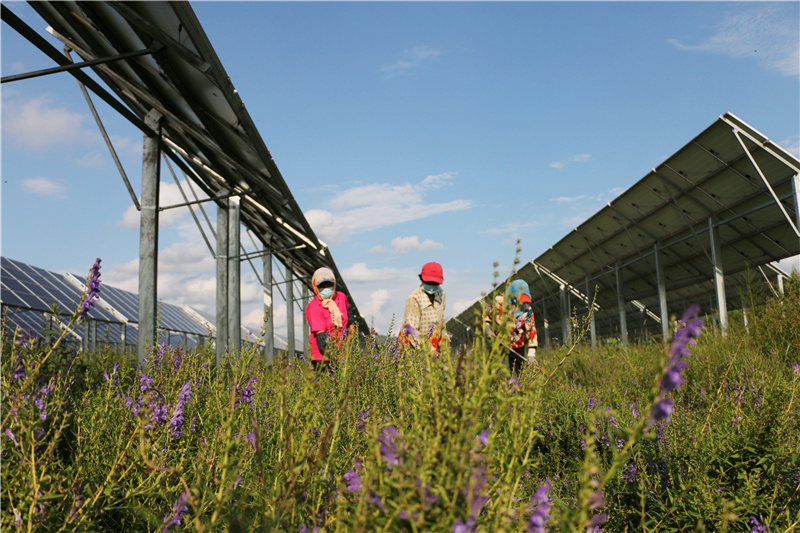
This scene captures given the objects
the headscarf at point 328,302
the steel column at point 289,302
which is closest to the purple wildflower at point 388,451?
the headscarf at point 328,302

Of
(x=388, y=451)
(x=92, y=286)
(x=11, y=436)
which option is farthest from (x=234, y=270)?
(x=388, y=451)

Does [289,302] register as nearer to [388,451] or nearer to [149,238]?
[149,238]

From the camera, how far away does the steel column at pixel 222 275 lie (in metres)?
10.0

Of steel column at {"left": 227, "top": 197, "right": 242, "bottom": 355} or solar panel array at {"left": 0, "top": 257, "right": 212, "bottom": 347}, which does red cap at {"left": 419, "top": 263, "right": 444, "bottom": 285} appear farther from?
solar panel array at {"left": 0, "top": 257, "right": 212, "bottom": 347}

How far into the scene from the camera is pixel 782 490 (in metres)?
2.19

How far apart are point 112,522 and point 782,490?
2737 mm

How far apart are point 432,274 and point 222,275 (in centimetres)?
598

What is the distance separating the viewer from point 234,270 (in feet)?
35.6

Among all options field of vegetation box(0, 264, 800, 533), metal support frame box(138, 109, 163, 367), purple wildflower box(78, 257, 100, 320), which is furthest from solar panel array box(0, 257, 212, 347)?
purple wildflower box(78, 257, 100, 320)

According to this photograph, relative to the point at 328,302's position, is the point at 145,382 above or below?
below

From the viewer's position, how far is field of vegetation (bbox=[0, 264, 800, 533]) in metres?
1.08

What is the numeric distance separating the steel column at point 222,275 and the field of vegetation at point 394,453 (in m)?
5.64

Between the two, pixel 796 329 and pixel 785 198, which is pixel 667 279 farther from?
pixel 796 329

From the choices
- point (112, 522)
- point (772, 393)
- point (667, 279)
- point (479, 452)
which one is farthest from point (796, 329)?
point (667, 279)
